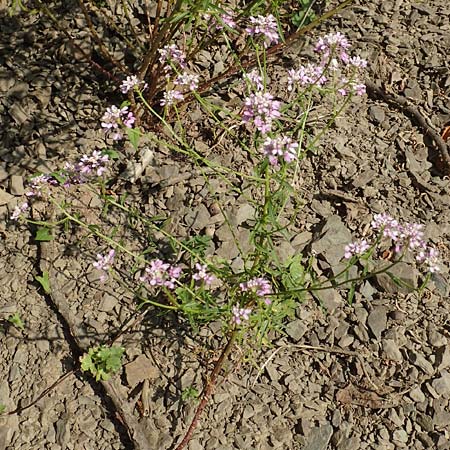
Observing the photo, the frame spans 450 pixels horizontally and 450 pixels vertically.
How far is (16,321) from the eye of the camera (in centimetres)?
272

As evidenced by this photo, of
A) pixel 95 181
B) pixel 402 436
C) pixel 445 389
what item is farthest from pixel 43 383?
Answer: pixel 445 389

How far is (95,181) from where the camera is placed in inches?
119

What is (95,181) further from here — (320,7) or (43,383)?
(320,7)

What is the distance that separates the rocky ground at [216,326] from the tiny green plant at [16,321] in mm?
22

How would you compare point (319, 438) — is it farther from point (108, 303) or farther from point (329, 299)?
point (108, 303)

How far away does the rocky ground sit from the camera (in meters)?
2.58

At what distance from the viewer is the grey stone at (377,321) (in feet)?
9.03

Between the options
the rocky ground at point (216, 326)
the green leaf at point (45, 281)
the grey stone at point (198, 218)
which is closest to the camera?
the rocky ground at point (216, 326)

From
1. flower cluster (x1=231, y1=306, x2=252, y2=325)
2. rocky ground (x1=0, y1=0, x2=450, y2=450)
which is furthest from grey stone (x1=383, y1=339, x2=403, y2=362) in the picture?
flower cluster (x1=231, y1=306, x2=252, y2=325)

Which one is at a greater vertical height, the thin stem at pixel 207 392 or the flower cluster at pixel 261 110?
the flower cluster at pixel 261 110

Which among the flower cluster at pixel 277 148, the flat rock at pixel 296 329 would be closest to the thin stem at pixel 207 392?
the flat rock at pixel 296 329

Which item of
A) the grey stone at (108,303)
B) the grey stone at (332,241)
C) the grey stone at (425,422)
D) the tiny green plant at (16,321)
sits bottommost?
the tiny green plant at (16,321)

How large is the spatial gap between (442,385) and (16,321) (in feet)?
5.67

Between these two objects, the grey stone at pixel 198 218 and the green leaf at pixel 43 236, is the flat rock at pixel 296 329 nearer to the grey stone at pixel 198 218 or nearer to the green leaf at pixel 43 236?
the grey stone at pixel 198 218
